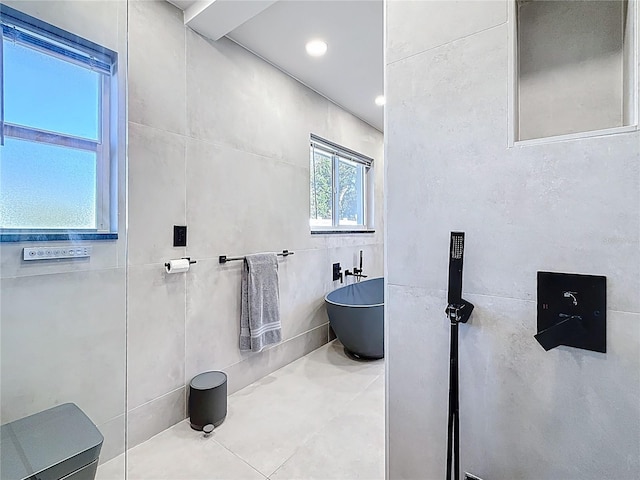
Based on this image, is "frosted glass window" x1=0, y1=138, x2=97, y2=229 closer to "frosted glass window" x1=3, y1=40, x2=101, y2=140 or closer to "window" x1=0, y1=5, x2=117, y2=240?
"window" x1=0, y1=5, x2=117, y2=240

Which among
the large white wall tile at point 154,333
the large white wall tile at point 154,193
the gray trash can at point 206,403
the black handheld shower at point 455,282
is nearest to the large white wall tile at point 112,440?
the large white wall tile at point 154,333

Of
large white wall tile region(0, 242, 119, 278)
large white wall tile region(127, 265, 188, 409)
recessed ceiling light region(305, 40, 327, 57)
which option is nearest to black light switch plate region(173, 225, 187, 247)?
large white wall tile region(127, 265, 188, 409)

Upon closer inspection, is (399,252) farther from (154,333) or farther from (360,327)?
(360,327)

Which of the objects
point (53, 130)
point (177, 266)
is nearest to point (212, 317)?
point (177, 266)

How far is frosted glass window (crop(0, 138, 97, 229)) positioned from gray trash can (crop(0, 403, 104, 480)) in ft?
2.83

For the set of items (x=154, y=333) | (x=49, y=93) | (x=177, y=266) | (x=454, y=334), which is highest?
(x=49, y=93)

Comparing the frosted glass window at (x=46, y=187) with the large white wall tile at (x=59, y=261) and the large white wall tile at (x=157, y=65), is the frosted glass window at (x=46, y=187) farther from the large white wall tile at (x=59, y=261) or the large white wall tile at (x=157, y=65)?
the large white wall tile at (x=157, y=65)

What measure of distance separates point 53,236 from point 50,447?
88 centimetres

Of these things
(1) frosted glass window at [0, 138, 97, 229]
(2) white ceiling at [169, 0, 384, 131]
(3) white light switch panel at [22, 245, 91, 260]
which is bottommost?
(3) white light switch panel at [22, 245, 91, 260]

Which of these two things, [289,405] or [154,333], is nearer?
[154,333]

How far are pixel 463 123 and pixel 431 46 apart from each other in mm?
301

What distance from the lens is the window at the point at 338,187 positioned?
11.2 feet

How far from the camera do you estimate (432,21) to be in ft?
3.53

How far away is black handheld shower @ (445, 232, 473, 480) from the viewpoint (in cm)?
96
